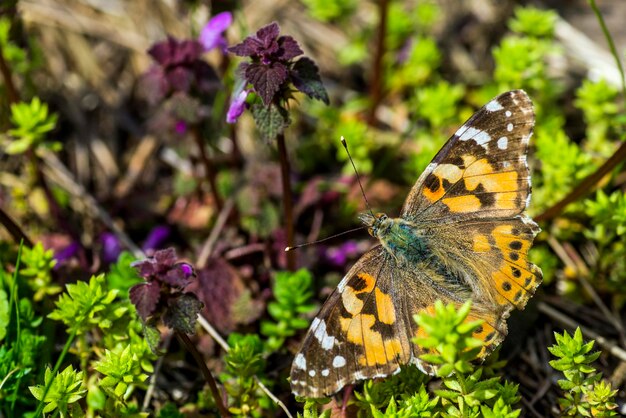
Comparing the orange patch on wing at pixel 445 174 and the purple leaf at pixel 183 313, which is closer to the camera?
the purple leaf at pixel 183 313

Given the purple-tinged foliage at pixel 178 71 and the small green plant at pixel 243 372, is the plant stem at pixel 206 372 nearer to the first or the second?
the small green plant at pixel 243 372

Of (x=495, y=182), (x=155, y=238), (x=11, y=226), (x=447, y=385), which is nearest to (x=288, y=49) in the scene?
(x=495, y=182)

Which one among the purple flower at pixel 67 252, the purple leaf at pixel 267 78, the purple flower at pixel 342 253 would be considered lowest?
the purple flower at pixel 342 253

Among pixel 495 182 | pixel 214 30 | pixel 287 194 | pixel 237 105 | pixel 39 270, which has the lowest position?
pixel 39 270

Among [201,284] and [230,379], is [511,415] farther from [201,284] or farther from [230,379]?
[201,284]

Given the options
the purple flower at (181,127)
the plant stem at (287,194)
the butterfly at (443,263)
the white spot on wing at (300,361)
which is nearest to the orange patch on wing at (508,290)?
the butterfly at (443,263)

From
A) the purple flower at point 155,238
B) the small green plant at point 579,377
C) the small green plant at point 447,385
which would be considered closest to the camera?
the small green plant at point 447,385

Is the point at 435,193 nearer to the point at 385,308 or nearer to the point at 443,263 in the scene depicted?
the point at 443,263
